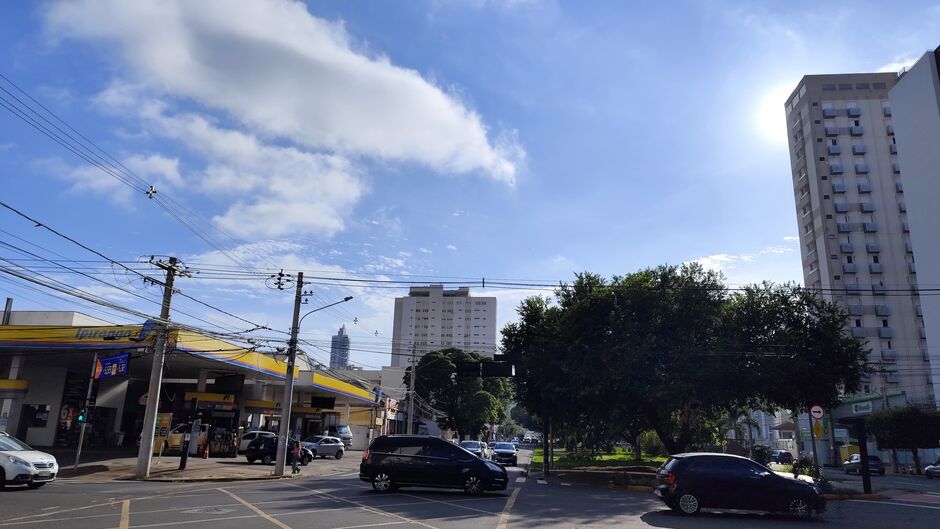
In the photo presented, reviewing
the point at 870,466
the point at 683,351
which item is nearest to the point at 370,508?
the point at 683,351

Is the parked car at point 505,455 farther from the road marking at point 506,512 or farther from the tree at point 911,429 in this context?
the tree at point 911,429

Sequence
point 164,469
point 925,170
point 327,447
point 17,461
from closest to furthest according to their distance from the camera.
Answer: point 17,461 < point 164,469 < point 327,447 < point 925,170

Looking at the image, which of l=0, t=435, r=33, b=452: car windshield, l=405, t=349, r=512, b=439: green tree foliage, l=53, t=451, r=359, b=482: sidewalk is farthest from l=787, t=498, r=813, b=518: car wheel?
l=405, t=349, r=512, b=439: green tree foliage

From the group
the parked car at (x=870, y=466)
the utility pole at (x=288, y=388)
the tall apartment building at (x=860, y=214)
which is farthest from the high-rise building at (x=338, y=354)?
the tall apartment building at (x=860, y=214)

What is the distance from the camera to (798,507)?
47.8ft

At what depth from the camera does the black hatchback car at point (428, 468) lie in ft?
59.4

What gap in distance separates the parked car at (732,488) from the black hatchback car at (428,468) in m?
5.16

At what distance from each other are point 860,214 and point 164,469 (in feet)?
265

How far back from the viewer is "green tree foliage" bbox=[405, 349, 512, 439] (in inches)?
2704

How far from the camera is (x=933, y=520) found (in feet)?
48.5

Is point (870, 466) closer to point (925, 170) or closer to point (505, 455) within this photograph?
point (505, 455)

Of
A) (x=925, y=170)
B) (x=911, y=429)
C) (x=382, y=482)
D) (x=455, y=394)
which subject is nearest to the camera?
(x=382, y=482)

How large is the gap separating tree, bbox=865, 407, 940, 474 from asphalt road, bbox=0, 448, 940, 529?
2915 centimetres

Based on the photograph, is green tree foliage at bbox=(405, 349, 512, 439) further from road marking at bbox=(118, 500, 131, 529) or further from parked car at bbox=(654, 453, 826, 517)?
road marking at bbox=(118, 500, 131, 529)
